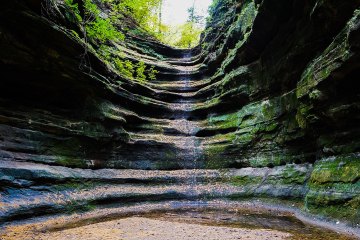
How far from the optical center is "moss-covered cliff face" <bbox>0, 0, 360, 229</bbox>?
8.50m

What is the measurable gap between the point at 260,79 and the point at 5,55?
11.2 m

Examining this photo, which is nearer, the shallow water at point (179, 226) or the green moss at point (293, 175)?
the shallow water at point (179, 226)

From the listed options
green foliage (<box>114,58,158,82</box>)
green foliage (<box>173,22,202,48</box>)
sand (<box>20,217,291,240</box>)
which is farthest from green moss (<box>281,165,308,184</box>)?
green foliage (<box>173,22,202,48</box>)

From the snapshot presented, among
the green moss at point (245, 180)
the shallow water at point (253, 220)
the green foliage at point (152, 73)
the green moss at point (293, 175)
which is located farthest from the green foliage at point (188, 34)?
the shallow water at point (253, 220)

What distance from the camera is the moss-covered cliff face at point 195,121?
8500mm

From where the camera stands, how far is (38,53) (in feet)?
33.2

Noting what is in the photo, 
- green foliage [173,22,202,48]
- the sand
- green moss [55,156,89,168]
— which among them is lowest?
the sand

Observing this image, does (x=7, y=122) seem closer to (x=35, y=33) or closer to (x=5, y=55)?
(x=5, y=55)

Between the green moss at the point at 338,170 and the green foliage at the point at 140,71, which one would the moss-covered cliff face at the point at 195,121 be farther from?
the green foliage at the point at 140,71

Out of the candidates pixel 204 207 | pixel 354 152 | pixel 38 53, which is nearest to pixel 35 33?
pixel 38 53

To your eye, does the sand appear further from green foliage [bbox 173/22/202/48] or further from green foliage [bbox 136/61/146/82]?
green foliage [bbox 173/22/202/48]

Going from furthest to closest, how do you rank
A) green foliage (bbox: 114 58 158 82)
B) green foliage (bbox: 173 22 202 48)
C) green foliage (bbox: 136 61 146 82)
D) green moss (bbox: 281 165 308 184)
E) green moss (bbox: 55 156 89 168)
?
green foliage (bbox: 173 22 202 48), green foliage (bbox: 136 61 146 82), green foliage (bbox: 114 58 158 82), green moss (bbox: 55 156 89 168), green moss (bbox: 281 165 308 184)

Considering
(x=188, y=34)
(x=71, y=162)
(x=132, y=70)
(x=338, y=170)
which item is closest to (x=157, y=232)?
(x=338, y=170)

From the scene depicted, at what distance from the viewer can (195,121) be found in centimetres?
1812
